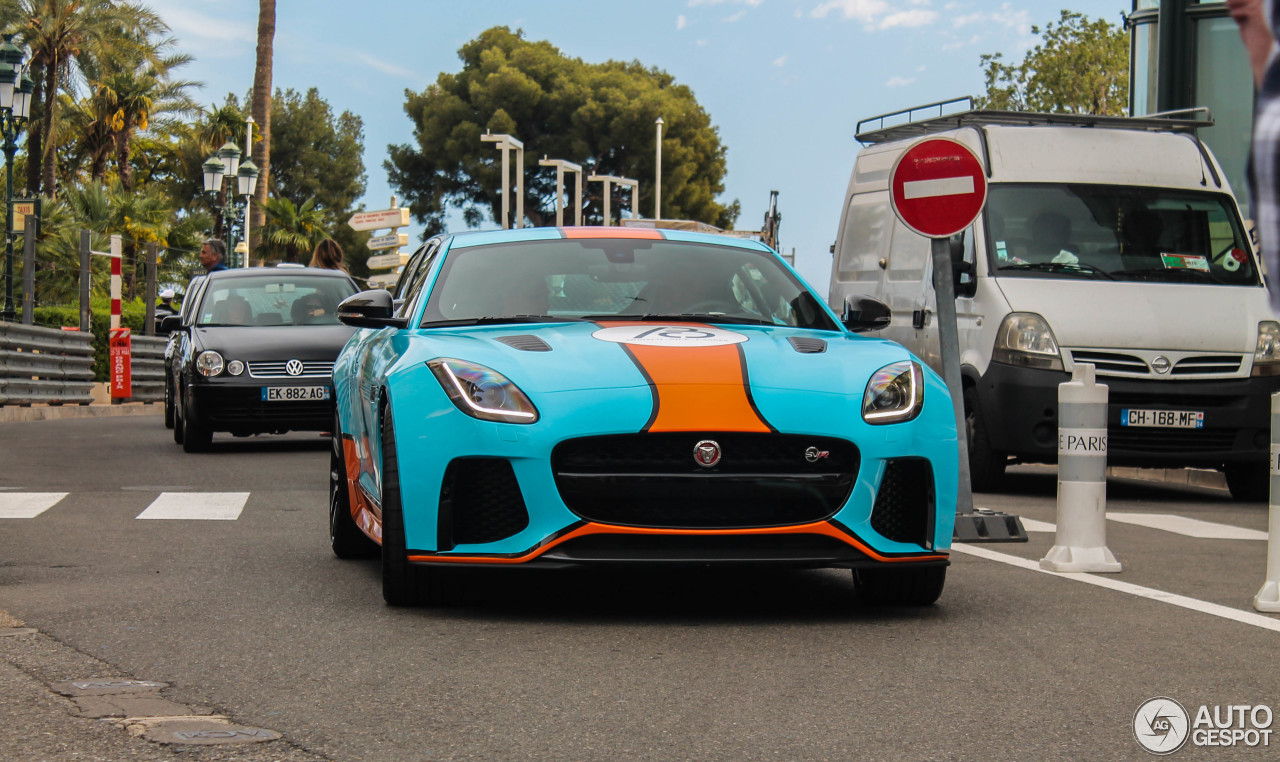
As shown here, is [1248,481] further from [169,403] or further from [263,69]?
[263,69]

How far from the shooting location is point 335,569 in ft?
23.9

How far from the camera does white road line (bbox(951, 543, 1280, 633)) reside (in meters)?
6.12

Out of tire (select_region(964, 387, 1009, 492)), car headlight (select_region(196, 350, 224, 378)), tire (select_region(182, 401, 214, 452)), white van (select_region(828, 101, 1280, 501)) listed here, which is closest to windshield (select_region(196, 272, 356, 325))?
car headlight (select_region(196, 350, 224, 378))

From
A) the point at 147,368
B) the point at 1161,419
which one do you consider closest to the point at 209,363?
the point at 1161,419

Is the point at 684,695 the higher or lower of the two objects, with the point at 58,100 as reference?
lower

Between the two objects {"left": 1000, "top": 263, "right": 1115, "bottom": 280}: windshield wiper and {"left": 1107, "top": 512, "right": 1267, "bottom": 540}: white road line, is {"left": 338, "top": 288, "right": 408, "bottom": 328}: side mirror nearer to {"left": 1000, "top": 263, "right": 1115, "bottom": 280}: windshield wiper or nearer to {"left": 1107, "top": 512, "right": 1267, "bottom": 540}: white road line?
{"left": 1107, "top": 512, "right": 1267, "bottom": 540}: white road line

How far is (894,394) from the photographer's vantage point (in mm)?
5902

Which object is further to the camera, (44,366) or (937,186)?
(44,366)

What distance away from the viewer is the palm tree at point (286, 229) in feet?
210

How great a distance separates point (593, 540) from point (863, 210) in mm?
8928

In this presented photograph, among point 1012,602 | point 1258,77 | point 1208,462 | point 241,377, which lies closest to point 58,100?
point 241,377

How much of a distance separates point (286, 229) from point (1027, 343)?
55.7 metres

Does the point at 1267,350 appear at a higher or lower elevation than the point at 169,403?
higher

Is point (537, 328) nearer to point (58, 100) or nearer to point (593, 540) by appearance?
point (593, 540)
